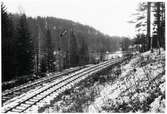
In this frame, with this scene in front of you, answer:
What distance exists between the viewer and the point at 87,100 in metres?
9.56

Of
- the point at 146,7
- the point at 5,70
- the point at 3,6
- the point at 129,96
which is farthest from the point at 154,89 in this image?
the point at 3,6

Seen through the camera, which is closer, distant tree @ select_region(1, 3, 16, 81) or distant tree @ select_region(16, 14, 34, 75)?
distant tree @ select_region(1, 3, 16, 81)

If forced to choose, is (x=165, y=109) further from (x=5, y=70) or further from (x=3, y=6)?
(x=3, y=6)

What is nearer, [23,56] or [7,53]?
[7,53]

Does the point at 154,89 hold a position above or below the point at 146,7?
below

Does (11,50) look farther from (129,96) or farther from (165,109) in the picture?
(165,109)

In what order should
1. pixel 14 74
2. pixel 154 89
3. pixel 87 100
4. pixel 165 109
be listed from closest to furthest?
1. pixel 165 109
2. pixel 154 89
3. pixel 87 100
4. pixel 14 74

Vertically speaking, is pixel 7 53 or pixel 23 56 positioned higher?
pixel 7 53

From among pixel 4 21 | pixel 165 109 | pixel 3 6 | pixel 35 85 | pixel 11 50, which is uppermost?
pixel 3 6

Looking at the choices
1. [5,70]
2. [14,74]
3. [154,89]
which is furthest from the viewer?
[14,74]

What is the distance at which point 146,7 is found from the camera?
2444cm

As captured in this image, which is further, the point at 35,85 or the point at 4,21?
the point at 4,21

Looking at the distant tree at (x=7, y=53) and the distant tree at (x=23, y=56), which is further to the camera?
the distant tree at (x=23, y=56)

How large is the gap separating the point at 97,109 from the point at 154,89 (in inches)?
89.8
